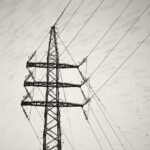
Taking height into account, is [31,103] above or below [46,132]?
above

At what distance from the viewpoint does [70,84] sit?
13312 mm

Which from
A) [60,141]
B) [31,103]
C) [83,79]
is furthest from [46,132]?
[83,79]

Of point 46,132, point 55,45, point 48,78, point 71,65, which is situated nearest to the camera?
point 46,132

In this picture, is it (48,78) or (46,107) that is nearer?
(46,107)

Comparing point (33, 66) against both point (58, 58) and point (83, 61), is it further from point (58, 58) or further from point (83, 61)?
point (83, 61)

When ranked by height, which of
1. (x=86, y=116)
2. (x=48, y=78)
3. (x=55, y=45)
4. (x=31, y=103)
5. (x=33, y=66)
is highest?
(x=55, y=45)

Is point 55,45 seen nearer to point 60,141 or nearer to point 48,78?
point 48,78

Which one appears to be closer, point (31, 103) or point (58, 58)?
point (31, 103)

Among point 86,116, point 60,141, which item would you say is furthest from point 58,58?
point 60,141

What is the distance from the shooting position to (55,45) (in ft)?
48.7

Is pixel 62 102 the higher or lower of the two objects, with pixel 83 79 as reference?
lower

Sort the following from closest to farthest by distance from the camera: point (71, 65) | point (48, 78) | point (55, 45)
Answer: point (48, 78)
point (71, 65)
point (55, 45)

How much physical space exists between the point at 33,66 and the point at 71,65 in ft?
7.29

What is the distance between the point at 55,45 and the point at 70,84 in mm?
2954
